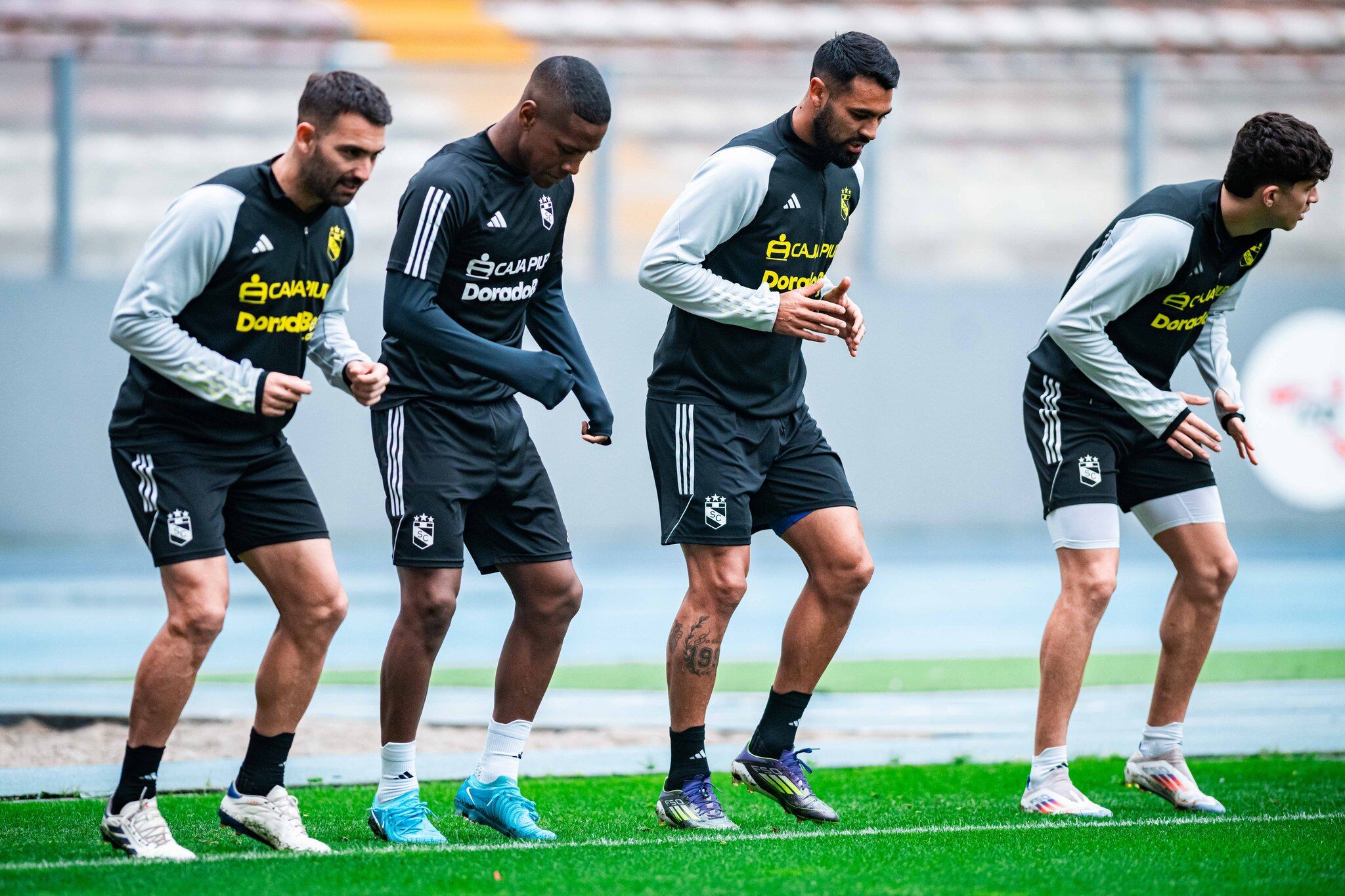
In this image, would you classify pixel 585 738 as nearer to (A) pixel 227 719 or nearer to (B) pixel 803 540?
(A) pixel 227 719

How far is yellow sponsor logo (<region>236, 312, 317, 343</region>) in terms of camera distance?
434cm

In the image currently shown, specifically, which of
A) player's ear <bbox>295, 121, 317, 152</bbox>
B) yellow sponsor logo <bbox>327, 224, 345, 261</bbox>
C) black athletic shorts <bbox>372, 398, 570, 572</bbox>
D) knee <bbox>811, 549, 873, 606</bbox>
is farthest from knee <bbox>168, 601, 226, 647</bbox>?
knee <bbox>811, 549, 873, 606</bbox>

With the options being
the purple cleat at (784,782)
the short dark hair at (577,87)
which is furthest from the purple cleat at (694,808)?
the short dark hair at (577,87)

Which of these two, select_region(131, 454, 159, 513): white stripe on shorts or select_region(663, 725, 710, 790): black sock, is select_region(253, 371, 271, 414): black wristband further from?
select_region(663, 725, 710, 790): black sock

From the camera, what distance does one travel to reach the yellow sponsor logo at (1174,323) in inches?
207

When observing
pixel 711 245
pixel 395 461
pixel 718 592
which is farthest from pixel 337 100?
pixel 718 592

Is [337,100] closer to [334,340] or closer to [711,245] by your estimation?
[334,340]


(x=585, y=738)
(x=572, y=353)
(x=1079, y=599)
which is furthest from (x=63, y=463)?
(x=1079, y=599)

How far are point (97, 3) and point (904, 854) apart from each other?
15.5 meters

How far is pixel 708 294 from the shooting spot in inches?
186

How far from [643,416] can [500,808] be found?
10943 mm

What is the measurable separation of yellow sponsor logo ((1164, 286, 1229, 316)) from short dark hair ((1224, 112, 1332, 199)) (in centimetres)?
36

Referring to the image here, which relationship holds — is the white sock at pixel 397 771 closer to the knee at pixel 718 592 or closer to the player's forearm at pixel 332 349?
the knee at pixel 718 592

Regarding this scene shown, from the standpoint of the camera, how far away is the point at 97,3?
16953mm
